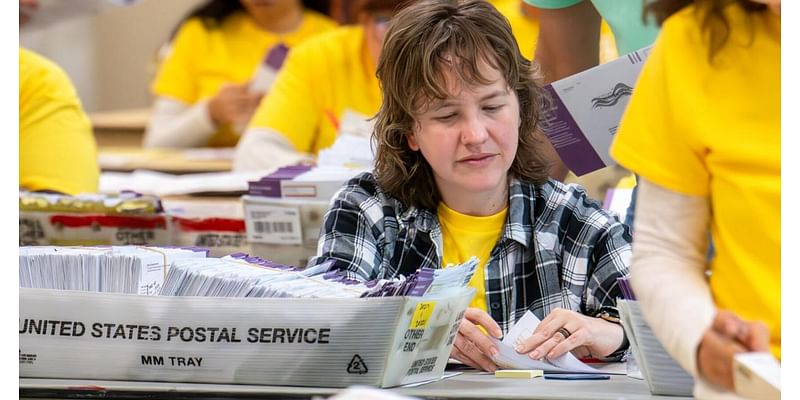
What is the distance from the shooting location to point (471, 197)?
77.9 inches

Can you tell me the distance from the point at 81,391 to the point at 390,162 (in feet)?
2.09

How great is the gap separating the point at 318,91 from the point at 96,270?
2299 mm

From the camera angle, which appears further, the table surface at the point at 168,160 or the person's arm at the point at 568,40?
the table surface at the point at 168,160

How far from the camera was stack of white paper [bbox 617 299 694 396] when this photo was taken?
1.51 metres

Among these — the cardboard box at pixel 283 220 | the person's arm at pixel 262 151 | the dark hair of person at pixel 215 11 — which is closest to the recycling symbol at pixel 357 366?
the cardboard box at pixel 283 220

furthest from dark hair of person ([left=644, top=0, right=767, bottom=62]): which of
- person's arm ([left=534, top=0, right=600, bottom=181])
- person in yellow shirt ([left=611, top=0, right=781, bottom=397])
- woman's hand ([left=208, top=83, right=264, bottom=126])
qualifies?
woman's hand ([left=208, top=83, right=264, bottom=126])

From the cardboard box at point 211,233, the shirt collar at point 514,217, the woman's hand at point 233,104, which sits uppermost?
the shirt collar at point 514,217

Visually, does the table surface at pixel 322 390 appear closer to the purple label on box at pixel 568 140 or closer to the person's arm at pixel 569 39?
the purple label on box at pixel 568 140

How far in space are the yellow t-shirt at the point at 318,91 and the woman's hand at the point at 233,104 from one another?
0.65 m

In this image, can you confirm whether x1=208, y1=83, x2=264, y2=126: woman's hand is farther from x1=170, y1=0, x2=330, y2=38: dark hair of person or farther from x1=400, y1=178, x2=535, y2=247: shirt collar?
x1=400, y1=178, x2=535, y2=247: shirt collar

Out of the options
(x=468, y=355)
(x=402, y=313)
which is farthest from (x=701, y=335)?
(x=468, y=355)

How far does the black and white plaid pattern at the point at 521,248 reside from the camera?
6.21 ft

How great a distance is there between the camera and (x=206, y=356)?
62.9 inches
